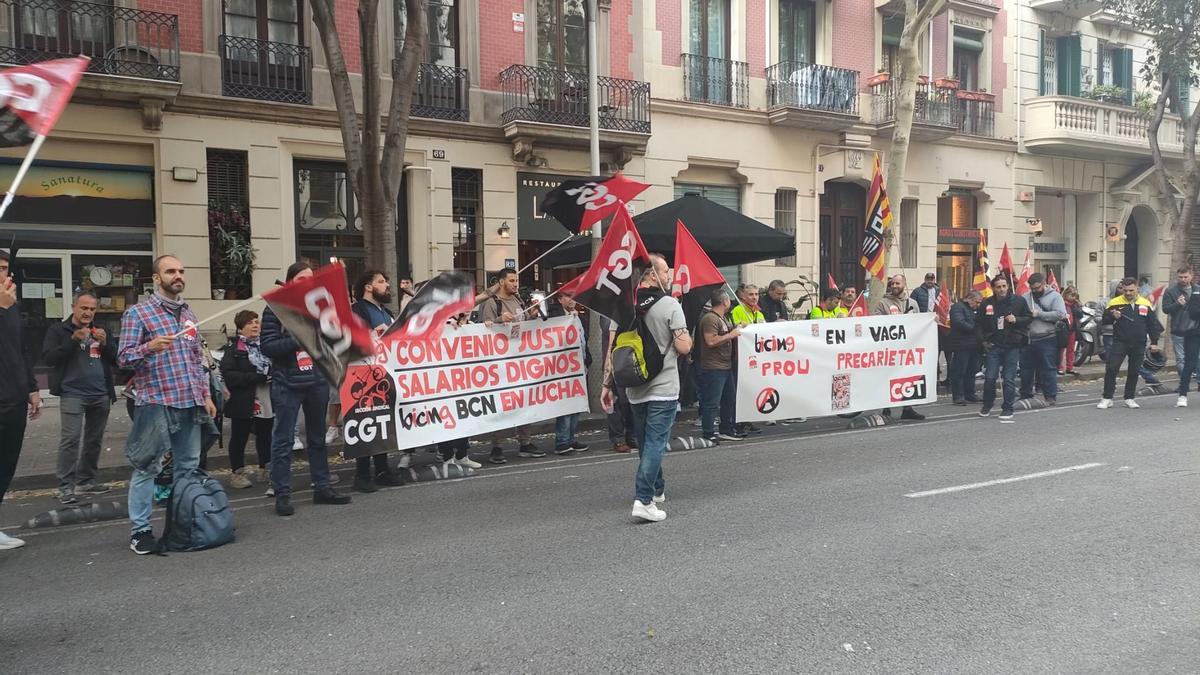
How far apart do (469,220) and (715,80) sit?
22.7 ft

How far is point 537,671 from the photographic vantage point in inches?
149

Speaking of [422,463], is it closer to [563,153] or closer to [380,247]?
[380,247]

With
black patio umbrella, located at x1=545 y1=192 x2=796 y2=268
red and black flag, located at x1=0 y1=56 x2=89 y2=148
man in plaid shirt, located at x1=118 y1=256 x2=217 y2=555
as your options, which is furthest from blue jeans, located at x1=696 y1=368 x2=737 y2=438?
red and black flag, located at x1=0 y1=56 x2=89 y2=148

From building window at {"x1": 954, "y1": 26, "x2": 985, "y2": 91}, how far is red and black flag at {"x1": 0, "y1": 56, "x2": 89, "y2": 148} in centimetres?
2346

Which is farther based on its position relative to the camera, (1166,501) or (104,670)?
(1166,501)

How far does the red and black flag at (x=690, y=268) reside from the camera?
9.48 meters

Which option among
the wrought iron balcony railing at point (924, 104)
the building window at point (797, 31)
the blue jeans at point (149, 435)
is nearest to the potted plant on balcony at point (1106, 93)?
the wrought iron balcony railing at point (924, 104)

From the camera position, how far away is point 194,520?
5.86 m

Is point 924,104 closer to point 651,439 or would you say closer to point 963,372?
point 963,372

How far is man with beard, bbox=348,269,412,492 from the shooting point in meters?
7.69

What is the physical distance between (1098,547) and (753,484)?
9.11ft

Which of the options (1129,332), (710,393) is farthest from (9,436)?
(1129,332)

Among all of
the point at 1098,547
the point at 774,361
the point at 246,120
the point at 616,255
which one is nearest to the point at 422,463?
the point at 616,255

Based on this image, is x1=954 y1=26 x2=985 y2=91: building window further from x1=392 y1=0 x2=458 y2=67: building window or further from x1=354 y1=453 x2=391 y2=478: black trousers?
x1=354 y1=453 x2=391 y2=478: black trousers
